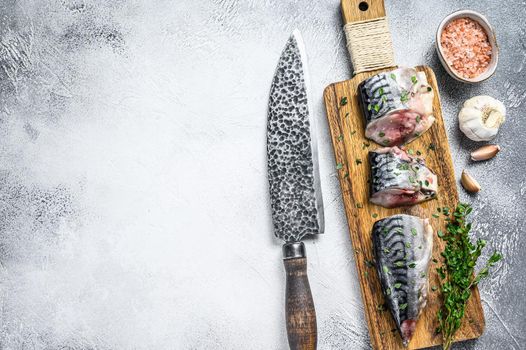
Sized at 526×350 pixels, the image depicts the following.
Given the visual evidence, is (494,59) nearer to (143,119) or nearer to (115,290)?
(143,119)

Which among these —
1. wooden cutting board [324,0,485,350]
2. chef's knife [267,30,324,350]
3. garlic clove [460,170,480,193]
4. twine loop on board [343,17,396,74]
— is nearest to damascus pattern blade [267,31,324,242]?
chef's knife [267,30,324,350]

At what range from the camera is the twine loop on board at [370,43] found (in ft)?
7.72

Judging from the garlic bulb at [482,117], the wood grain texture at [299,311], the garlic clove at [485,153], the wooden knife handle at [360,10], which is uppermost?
the wooden knife handle at [360,10]

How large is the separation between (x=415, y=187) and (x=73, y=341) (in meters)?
1.50

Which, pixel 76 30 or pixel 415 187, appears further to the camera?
pixel 76 30

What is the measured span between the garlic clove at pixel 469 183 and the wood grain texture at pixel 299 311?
2.52 feet

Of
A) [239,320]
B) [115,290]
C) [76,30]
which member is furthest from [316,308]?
[76,30]

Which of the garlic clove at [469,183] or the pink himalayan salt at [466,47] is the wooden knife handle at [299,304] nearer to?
the garlic clove at [469,183]

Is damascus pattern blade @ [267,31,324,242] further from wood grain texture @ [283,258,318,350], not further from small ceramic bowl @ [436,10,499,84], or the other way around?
small ceramic bowl @ [436,10,499,84]

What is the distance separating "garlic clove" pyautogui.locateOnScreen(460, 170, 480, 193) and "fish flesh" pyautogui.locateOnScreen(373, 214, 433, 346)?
333 millimetres

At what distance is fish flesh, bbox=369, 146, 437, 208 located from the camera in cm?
221

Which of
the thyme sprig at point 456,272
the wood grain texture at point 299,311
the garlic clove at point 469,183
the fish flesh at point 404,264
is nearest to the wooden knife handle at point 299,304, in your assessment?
the wood grain texture at point 299,311

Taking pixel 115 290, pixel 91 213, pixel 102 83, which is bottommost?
pixel 115 290

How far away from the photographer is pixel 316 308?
242cm
